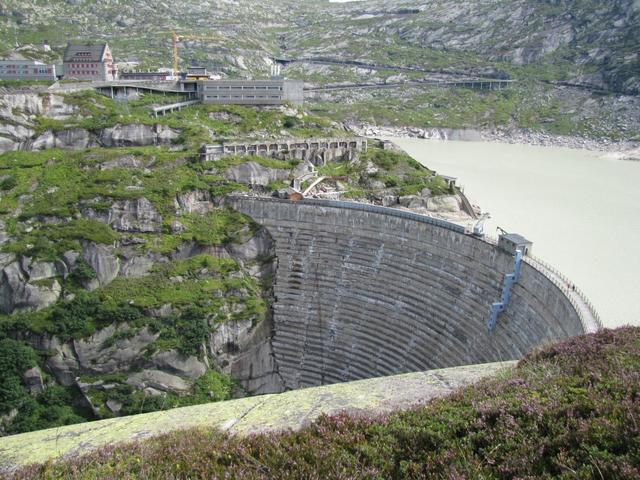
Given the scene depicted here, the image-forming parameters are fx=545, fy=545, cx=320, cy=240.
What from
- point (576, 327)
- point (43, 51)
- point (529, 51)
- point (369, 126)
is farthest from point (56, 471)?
point (529, 51)

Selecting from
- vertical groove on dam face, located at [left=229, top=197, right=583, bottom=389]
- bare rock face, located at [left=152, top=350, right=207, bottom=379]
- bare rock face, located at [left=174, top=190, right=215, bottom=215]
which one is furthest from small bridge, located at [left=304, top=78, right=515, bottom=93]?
bare rock face, located at [left=152, top=350, right=207, bottom=379]

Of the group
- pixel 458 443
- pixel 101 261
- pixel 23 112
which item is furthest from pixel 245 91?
pixel 458 443

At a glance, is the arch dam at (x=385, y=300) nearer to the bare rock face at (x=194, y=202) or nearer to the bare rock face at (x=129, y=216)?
the bare rock face at (x=194, y=202)

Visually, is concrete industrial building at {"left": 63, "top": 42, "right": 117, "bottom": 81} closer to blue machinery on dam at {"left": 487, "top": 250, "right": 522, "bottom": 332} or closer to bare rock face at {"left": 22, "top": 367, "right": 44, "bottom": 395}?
bare rock face at {"left": 22, "top": 367, "right": 44, "bottom": 395}

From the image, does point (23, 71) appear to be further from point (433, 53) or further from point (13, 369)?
point (433, 53)

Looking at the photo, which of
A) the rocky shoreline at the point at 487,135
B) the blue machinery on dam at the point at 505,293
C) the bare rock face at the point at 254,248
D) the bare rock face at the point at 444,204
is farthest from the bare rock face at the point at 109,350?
the rocky shoreline at the point at 487,135
